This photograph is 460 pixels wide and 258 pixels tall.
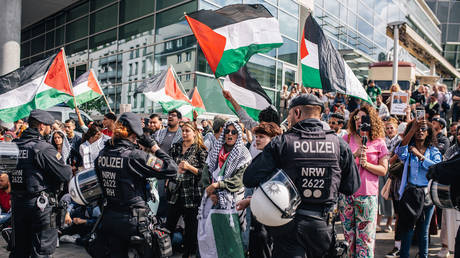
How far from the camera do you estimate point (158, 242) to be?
3.52 metres

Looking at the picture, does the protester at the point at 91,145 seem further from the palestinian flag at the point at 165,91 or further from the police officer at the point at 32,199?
the palestinian flag at the point at 165,91

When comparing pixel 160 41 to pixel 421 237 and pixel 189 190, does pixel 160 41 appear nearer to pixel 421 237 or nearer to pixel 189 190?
pixel 189 190

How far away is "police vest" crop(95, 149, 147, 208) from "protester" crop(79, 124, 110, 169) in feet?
9.92


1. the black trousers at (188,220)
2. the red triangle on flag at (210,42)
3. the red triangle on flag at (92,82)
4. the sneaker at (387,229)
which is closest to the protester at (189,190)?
the black trousers at (188,220)

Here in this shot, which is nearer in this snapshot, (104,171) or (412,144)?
(104,171)

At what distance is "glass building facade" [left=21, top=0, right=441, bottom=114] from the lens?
48.3 feet

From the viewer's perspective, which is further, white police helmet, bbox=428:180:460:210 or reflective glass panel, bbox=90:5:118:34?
reflective glass panel, bbox=90:5:118:34

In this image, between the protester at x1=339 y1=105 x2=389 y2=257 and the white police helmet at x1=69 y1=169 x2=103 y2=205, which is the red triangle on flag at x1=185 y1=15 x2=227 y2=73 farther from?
the white police helmet at x1=69 y1=169 x2=103 y2=205

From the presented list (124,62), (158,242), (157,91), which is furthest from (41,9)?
(158,242)

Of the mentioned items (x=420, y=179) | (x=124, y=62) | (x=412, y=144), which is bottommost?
(x=420, y=179)

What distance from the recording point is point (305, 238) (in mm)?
2979

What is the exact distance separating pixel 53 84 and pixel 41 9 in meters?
19.9

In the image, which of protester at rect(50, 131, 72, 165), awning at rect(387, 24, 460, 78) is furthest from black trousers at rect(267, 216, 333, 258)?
awning at rect(387, 24, 460, 78)

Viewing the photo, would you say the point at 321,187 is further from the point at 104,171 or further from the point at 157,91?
the point at 157,91
